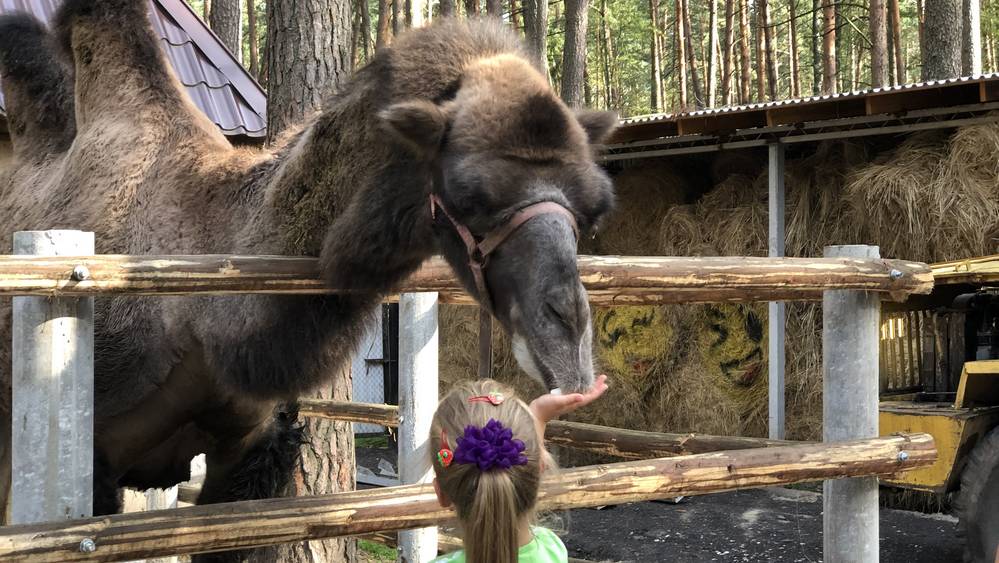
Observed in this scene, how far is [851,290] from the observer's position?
3830 millimetres

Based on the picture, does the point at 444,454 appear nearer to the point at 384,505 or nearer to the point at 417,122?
the point at 384,505

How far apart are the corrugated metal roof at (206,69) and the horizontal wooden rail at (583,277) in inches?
183

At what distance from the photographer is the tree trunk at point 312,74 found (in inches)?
196

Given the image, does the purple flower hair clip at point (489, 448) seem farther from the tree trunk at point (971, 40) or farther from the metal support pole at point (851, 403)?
the tree trunk at point (971, 40)

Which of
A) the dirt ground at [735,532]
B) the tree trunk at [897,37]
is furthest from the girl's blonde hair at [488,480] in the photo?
the tree trunk at [897,37]

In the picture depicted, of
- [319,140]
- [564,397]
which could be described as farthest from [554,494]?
[319,140]

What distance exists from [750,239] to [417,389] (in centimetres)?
663

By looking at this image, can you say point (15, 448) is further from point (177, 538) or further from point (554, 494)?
point (554, 494)

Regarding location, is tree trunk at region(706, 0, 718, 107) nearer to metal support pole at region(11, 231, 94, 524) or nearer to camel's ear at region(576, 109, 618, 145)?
camel's ear at region(576, 109, 618, 145)

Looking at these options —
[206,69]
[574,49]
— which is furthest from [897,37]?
[206,69]

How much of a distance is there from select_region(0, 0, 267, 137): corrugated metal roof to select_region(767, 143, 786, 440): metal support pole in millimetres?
4891

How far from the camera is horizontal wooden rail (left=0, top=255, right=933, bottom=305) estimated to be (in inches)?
101

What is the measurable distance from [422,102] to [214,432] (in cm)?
178

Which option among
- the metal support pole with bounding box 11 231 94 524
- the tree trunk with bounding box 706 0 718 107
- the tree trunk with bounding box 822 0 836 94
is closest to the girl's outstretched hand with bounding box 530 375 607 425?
the metal support pole with bounding box 11 231 94 524
